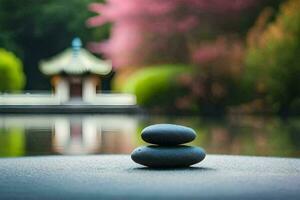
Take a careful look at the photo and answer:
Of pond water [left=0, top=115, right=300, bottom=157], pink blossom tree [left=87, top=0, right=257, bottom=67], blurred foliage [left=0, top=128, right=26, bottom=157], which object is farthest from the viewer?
pink blossom tree [left=87, top=0, right=257, bottom=67]

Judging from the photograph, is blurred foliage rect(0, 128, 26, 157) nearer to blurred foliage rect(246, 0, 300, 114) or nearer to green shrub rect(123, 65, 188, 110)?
→ green shrub rect(123, 65, 188, 110)

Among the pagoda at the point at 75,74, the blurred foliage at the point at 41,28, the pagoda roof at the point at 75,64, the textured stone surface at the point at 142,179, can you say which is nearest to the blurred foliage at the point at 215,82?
the pagoda at the point at 75,74

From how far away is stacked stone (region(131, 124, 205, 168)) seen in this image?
34.2 ft

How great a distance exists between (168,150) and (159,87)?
2792cm

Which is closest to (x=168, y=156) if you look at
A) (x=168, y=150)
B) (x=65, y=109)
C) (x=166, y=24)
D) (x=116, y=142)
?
(x=168, y=150)

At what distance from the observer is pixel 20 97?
42.1m

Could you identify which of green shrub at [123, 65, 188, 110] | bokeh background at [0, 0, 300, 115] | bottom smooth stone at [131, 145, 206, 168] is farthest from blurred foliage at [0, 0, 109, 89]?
bottom smooth stone at [131, 145, 206, 168]

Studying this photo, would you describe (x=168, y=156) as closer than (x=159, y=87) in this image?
Yes

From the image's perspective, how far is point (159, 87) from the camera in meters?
38.3

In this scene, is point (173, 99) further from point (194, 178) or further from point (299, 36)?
point (194, 178)

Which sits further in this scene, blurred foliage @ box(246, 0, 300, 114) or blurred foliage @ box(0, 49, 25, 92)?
blurred foliage @ box(0, 49, 25, 92)

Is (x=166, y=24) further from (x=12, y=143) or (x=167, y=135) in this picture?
(x=167, y=135)

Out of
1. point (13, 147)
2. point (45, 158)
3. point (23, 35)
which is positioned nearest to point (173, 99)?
point (23, 35)

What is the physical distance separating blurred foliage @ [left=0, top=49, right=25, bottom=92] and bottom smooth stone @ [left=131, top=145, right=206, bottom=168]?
35.0 meters
